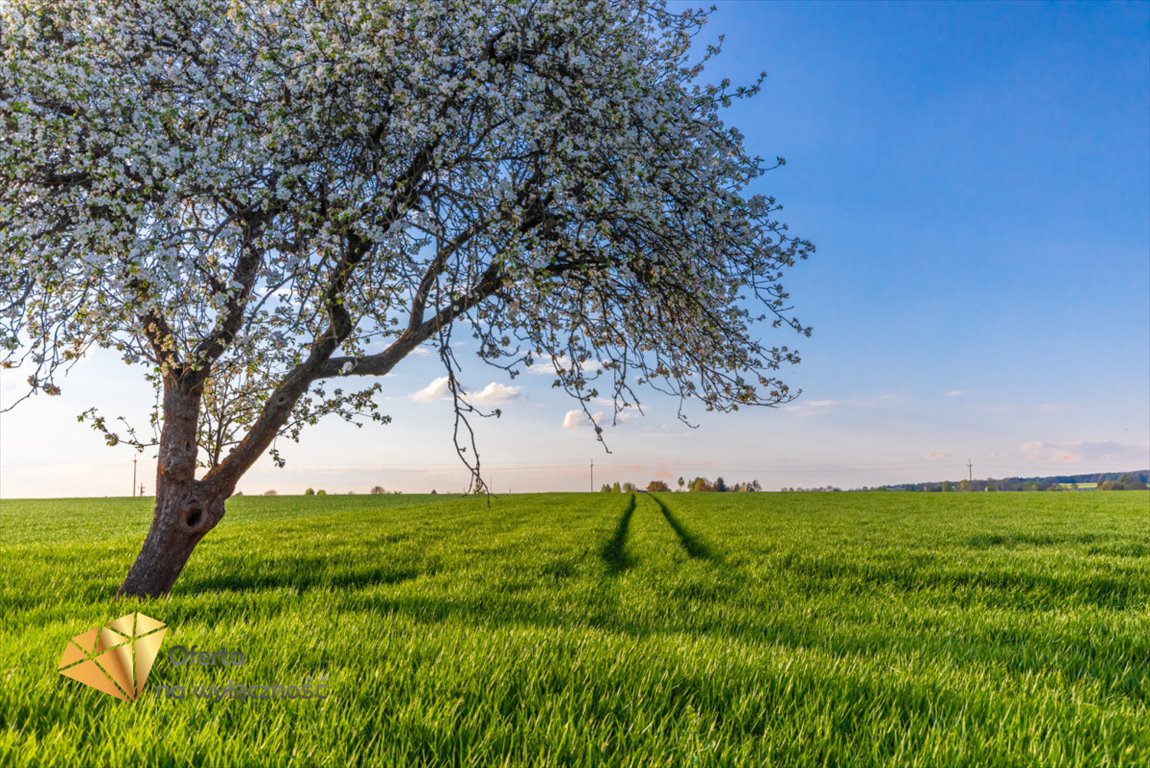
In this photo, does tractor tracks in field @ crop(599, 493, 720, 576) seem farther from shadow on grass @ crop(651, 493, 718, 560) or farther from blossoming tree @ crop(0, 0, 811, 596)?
blossoming tree @ crop(0, 0, 811, 596)

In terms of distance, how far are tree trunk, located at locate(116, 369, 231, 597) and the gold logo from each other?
126 inches

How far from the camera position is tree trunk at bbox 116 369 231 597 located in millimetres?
7480

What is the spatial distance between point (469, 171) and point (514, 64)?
112cm

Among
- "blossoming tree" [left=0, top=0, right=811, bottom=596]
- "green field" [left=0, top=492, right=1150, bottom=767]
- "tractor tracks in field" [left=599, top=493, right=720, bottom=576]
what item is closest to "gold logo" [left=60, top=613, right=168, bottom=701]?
"green field" [left=0, top=492, right=1150, bottom=767]

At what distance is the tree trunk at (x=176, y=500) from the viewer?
24.5 feet

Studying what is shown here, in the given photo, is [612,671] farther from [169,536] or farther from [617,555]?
[617,555]

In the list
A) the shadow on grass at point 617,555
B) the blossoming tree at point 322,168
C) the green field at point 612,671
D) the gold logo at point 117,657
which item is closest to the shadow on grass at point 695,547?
the shadow on grass at point 617,555

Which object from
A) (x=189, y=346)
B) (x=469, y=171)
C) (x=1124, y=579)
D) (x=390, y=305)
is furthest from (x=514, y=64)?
(x=1124, y=579)

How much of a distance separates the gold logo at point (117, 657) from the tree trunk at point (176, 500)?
3.20 metres

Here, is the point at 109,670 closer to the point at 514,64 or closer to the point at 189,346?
the point at 189,346

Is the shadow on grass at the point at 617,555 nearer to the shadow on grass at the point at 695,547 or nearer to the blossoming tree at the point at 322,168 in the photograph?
the shadow on grass at the point at 695,547

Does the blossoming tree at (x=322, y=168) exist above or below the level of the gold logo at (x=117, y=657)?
above

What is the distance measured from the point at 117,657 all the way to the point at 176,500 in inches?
148

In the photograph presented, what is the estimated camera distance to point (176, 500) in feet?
24.6
